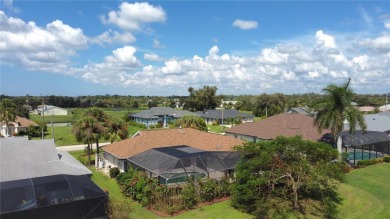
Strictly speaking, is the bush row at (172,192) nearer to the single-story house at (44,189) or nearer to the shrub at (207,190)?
the shrub at (207,190)

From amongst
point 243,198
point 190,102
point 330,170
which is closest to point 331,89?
point 330,170

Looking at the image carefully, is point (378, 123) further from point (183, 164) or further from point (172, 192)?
point (172, 192)

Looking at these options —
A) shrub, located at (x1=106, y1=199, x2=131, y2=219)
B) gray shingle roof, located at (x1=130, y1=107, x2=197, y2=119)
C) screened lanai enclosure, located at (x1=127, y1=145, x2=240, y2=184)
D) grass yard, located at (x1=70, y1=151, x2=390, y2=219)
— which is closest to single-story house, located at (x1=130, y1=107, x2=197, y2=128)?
gray shingle roof, located at (x1=130, y1=107, x2=197, y2=119)

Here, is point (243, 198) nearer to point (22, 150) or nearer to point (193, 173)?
point (193, 173)

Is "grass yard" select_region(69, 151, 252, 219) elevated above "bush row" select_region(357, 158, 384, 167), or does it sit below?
below

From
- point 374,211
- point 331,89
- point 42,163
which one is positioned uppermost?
point 331,89

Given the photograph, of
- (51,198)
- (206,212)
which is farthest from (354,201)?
(51,198)

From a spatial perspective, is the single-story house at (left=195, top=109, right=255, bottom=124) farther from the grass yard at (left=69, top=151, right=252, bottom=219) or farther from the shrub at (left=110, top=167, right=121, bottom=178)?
the grass yard at (left=69, top=151, right=252, bottom=219)
